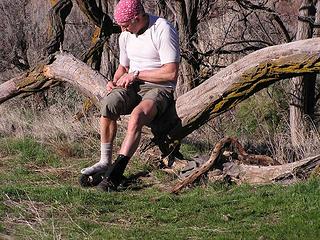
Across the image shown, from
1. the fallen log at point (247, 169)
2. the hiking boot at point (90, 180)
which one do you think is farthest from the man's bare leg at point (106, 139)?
the fallen log at point (247, 169)

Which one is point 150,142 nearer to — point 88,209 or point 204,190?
point 204,190

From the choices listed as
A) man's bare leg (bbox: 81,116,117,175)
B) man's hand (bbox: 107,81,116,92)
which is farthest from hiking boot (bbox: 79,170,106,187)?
man's hand (bbox: 107,81,116,92)

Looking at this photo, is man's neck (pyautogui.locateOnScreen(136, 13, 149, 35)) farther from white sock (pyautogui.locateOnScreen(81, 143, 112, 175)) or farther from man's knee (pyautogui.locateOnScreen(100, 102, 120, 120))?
white sock (pyautogui.locateOnScreen(81, 143, 112, 175))

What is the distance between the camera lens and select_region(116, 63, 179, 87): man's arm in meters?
6.90

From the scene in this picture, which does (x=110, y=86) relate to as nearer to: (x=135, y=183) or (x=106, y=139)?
(x=106, y=139)

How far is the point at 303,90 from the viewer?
9.03m

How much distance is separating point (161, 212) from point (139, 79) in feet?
5.69

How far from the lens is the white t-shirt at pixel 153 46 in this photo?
22.6 ft

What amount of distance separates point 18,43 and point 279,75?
A: 27.6ft

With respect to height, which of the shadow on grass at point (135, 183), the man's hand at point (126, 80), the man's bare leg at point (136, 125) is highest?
the man's hand at point (126, 80)

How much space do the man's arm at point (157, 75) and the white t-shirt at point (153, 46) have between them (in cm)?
6

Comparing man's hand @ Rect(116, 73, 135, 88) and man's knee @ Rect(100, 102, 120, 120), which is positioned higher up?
man's hand @ Rect(116, 73, 135, 88)

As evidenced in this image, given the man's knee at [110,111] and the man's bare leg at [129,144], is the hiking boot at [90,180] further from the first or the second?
the man's knee at [110,111]

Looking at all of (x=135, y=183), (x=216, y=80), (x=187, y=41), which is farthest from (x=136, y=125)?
(x=187, y=41)
